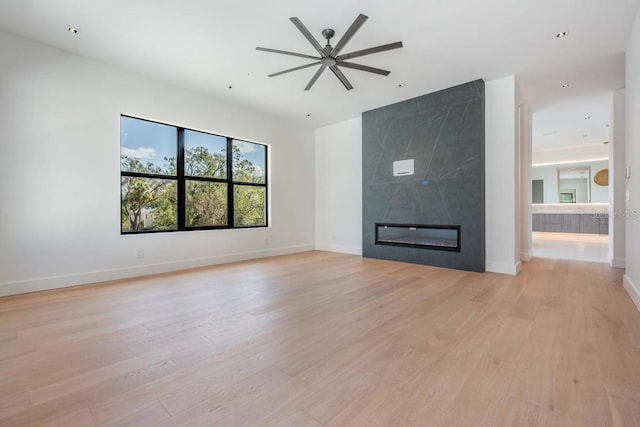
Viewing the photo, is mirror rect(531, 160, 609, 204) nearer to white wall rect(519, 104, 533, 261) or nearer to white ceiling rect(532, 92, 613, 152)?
white ceiling rect(532, 92, 613, 152)

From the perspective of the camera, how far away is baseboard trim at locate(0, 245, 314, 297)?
10.8ft

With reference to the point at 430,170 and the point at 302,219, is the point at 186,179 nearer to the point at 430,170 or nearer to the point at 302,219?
the point at 302,219

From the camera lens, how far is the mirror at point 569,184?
950 centimetres

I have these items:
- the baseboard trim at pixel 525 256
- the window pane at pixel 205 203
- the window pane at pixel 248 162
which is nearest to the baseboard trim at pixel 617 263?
the baseboard trim at pixel 525 256

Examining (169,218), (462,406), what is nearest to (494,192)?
(462,406)

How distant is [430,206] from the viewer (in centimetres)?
485

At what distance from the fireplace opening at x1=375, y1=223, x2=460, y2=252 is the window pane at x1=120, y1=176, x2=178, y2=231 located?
363 cm

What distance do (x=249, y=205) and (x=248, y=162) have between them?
2.82ft

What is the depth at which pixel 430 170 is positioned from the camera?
485 cm

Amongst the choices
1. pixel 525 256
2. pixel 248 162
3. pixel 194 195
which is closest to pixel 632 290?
pixel 525 256

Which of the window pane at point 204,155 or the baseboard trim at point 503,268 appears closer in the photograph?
the baseboard trim at point 503,268

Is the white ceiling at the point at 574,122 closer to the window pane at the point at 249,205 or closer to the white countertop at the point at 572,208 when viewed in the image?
the white countertop at the point at 572,208

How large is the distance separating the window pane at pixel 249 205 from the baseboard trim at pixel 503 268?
13.4ft

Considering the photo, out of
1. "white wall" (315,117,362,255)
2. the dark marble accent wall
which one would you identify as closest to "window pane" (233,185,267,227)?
"white wall" (315,117,362,255)
